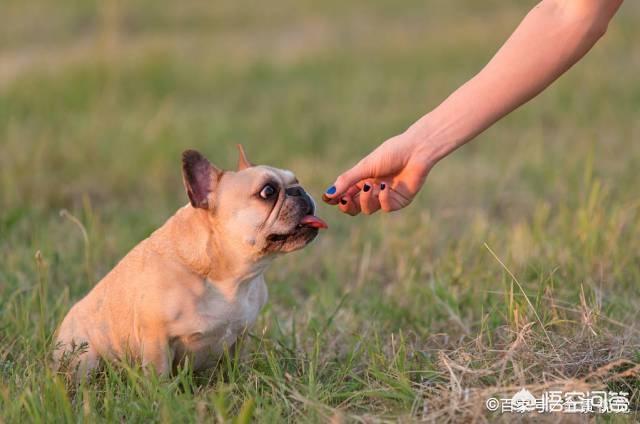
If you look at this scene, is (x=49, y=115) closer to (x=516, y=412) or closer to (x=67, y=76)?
(x=67, y=76)

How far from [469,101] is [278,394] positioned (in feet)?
4.20

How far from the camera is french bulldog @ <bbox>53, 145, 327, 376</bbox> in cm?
340

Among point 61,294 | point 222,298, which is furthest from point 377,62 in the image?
point 222,298

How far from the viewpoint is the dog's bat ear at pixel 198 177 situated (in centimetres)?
346

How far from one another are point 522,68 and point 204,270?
1.40m

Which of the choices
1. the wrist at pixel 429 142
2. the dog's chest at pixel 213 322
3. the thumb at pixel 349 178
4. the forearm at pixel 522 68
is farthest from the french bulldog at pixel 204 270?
the forearm at pixel 522 68

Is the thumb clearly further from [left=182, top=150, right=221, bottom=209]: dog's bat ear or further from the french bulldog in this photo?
[left=182, top=150, right=221, bottom=209]: dog's bat ear

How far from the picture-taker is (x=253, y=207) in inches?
138

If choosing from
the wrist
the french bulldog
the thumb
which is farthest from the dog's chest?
the wrist

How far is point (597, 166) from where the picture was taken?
6.99m

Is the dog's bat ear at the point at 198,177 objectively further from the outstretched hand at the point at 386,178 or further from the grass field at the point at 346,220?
the grass field at the point at 346,220

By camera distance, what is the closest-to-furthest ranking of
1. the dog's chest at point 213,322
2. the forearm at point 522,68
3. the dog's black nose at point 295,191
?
1. the forearm at point 522,68
2. the dog's chest at point 213,322
3. the dog's black nose at point 295,191

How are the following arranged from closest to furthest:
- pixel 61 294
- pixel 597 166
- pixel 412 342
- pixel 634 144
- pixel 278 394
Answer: pixel 278 394
pixel 412 342
pixel 61 294
pixel 597 166
pixel 634 144

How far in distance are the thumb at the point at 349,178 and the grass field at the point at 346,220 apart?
0.59 metres
